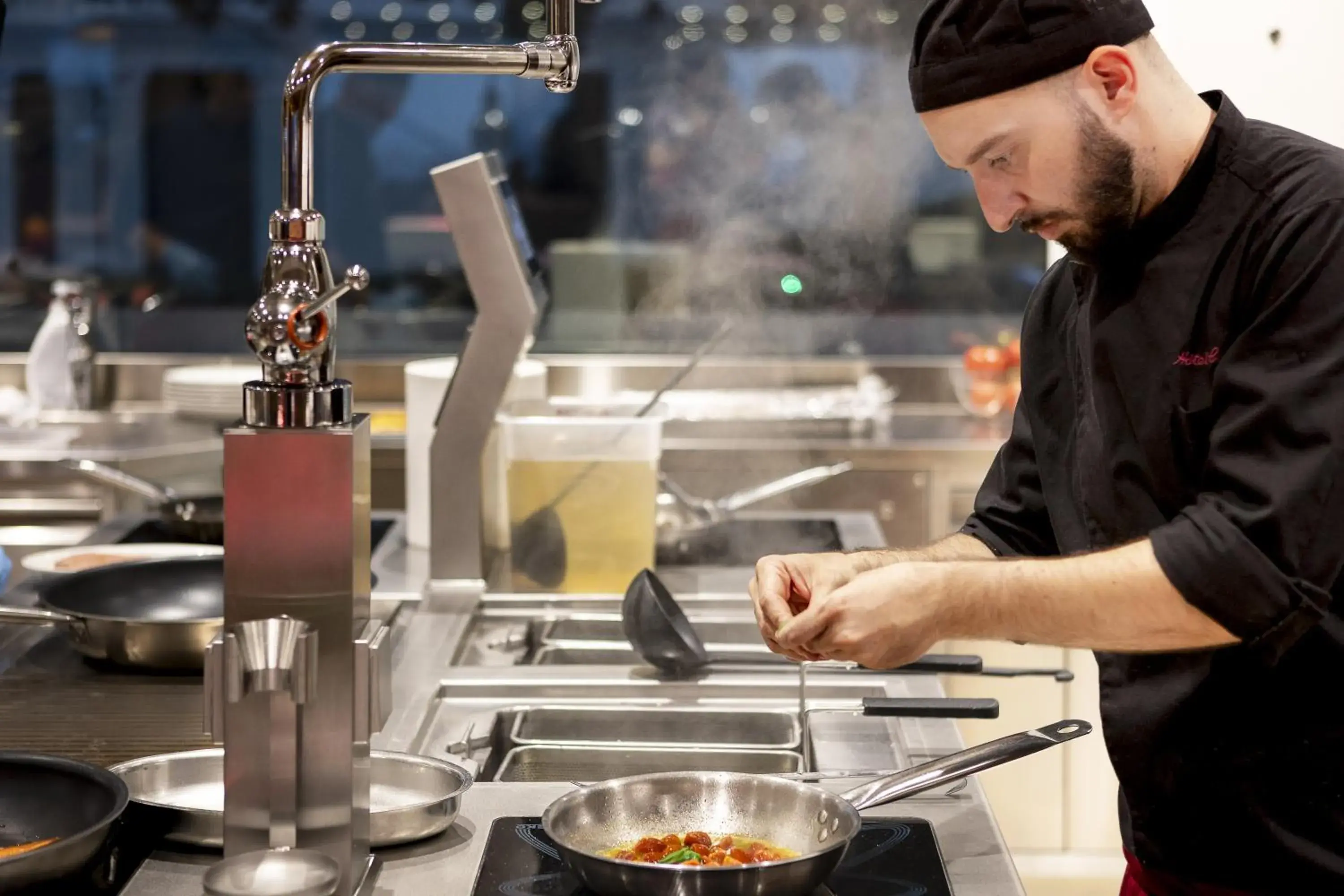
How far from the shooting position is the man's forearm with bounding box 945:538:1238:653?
1.30 m

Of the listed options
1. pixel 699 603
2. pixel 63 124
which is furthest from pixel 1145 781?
pixel 63 124

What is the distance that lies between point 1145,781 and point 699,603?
2.84 feet

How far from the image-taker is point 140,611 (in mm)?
2004

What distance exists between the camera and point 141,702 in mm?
1694

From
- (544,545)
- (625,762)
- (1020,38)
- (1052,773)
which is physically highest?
(1020,38)

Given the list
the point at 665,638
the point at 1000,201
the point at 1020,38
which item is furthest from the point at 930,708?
the point at 1020,38

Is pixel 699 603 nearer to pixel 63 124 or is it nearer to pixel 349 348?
pixel 349 348

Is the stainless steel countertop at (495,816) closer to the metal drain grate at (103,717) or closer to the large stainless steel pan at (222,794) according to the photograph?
the large stainless steel pan at (222,794)

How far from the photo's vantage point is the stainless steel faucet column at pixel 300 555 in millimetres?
1160

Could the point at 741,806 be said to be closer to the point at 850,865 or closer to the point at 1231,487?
the point at 850,865

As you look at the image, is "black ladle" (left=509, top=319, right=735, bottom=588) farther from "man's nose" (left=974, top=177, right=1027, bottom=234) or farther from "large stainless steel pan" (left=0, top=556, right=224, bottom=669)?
"man's nose" (left=974, top=177, right=1027, bottom=234)

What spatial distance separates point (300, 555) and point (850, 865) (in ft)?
1.67

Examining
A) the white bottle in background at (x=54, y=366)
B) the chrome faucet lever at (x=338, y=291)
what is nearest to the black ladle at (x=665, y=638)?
the chrome faucet lever at (x=338, y=291)

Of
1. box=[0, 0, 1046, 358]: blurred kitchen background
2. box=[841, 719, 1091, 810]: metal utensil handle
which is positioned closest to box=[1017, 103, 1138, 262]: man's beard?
box=[841, 719, 1091, 810]: metal utensil handle
